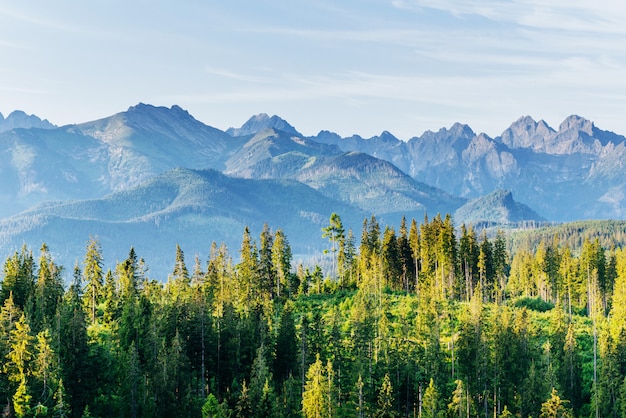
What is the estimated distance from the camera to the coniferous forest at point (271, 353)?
2589 inches

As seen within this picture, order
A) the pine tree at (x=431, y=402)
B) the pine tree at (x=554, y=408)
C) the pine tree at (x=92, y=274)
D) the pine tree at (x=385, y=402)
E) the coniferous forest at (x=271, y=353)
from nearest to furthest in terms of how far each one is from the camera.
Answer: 1. the pine tree at (x=554, y=408)
2. the coniferous forest at (x=271, y=353)
3. the pine tree at (x=431, y=402)
4. the pine tree at (x=385, y=402)
5. the pine tree at (x=92, y=274)

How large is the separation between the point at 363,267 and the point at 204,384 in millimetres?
43836

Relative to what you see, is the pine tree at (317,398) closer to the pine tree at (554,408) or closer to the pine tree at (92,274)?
the pine tree at (554,408)

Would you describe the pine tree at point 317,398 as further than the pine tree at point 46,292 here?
No

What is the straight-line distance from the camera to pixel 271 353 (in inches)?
3081

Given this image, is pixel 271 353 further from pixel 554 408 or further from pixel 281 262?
pixel 281 262

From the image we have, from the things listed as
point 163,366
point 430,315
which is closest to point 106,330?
point 163,366

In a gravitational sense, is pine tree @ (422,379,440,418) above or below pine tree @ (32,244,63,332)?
below

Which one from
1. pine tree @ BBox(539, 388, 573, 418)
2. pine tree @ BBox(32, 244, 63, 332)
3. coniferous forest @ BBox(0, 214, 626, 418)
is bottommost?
pine tree @ BBox(539, 388, 573, 418)

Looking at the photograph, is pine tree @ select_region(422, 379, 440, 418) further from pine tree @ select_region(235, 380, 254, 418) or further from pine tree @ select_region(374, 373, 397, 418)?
pine tree @ select_region(235, 380, 254, 418)

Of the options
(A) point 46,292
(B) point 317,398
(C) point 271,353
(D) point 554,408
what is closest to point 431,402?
(B) point 317,398

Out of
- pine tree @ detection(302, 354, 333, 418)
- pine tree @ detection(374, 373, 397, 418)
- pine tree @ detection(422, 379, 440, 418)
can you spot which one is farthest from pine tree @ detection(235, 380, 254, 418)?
pine tree @ detection(422, 379, 440, 418)

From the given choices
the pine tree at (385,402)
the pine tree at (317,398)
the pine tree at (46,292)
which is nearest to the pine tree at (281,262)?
the pine tree at (46,292)

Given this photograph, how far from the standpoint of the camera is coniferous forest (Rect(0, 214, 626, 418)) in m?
65.8
